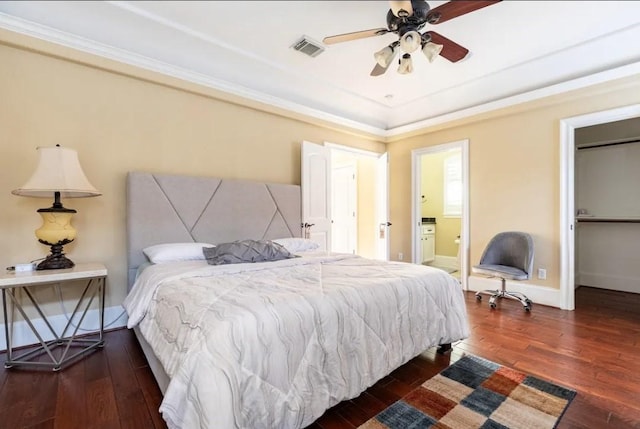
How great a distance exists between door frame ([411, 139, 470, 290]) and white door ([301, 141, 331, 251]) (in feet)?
5.06

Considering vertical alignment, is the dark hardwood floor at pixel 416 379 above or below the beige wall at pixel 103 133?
below

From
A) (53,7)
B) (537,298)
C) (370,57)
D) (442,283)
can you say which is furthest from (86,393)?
(537,298)

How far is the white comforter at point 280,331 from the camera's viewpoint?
1150 millimetres

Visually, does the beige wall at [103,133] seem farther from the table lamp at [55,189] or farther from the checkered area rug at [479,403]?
the checkered area rug at [479,403]

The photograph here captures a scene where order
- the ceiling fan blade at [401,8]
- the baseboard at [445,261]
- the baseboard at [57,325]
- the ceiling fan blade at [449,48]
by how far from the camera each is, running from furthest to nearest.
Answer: the baseboard at [445,261] → the baseboard at [57,325] → the ceiling fan blade at [449,48] → the ceiling fan blade at [401,8]

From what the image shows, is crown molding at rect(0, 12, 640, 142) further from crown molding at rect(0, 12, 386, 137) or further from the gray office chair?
the gray office chair

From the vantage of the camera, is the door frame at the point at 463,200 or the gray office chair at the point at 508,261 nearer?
the gray office chair at the point at 508,261

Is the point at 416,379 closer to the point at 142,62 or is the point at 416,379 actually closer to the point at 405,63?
the point at 405,63

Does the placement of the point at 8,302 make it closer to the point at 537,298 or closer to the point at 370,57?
the point at 370,57

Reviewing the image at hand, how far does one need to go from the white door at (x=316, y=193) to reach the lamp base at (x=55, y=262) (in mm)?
2493

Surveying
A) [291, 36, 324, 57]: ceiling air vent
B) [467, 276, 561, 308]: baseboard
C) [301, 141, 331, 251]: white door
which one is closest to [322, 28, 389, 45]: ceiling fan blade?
[291, 36, 324, 57]: ceiling air vent

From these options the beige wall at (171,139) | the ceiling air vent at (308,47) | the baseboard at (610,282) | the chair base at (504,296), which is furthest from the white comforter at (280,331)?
the baseboard at (610,282)

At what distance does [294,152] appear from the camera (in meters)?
4.12

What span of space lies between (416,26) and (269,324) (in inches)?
85.7
